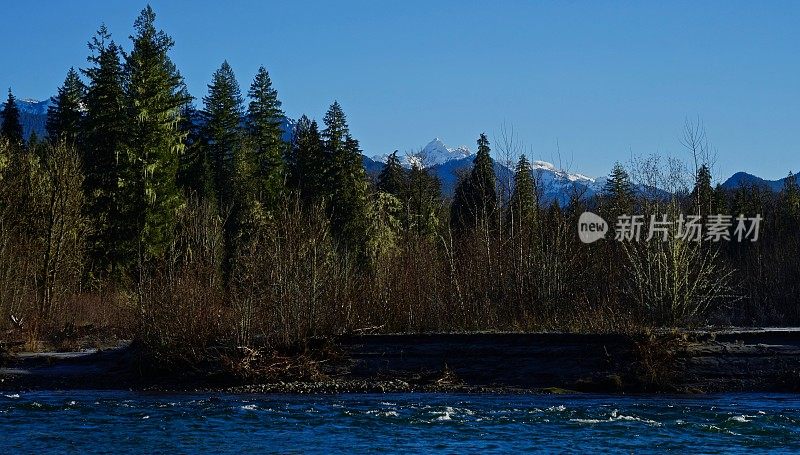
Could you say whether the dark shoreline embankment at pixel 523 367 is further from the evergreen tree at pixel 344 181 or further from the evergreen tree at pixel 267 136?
the evergreen tree at pixel 267 136

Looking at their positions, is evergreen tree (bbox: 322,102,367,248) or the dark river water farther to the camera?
evergreen tree (bbox: 322,102,367,248)

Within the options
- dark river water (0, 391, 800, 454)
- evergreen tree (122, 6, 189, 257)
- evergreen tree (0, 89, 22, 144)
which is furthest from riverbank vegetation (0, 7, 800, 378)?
evergreen tree (0, 89, 22, 144)

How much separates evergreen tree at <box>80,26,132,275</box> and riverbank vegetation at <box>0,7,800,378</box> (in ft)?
0.34

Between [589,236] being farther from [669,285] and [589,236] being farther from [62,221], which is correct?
[62,221]

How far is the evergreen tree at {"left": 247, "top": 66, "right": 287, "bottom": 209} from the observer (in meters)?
68.1

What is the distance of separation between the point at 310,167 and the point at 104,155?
16.5 metres

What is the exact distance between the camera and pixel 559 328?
27359mm

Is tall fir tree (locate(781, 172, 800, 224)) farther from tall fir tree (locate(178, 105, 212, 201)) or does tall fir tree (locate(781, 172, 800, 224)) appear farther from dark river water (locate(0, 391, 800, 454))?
dark river water (locate(0, 391, 800, 454))

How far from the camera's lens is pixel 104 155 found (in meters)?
47.9

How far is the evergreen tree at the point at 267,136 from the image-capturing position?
223 ft

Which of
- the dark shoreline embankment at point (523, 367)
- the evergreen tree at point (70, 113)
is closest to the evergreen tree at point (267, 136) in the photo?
the evergreen tree at point (70, 113)

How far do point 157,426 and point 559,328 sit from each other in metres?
13.0

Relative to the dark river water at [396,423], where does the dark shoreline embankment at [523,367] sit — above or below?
above

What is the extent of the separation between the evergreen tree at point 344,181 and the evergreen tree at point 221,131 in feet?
30.3
